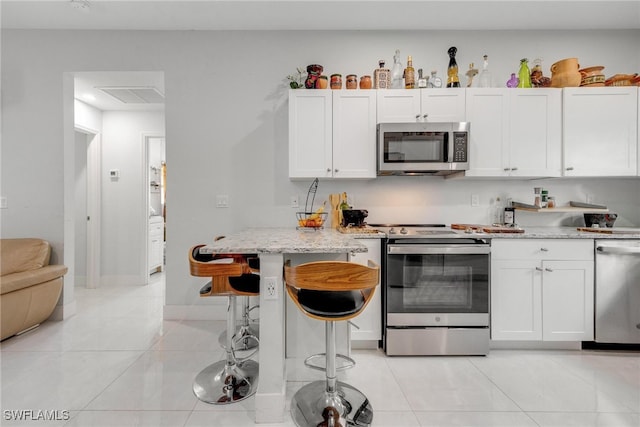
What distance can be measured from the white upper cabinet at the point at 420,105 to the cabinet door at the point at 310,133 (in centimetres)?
50

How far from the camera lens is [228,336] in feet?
6.38

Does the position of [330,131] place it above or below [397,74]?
below

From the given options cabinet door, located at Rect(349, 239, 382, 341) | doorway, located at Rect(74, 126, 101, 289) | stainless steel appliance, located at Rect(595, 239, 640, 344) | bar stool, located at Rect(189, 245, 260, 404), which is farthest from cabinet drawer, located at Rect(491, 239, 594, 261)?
doorway, located at Rect(74, 126, 101, 289)

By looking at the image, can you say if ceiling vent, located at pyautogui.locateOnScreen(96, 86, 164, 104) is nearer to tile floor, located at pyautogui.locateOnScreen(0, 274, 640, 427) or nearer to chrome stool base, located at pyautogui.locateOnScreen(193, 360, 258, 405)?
tile floor, located at pyautogui.locateOnScreen(0, 274, 640, 427)

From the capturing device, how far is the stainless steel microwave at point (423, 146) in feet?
8.68

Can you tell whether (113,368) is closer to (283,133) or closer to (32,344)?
(32,344)

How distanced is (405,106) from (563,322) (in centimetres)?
220

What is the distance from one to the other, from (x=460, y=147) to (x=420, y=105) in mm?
520

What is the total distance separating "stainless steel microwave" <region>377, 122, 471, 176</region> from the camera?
2.64 m

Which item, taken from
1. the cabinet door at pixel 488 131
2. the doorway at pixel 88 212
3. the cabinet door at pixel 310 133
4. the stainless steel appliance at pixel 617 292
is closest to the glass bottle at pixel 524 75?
the cabinet door at pixel 488 131

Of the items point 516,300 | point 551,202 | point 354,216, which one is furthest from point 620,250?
point 354,216

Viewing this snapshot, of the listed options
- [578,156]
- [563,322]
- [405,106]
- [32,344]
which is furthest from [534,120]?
[32,344]

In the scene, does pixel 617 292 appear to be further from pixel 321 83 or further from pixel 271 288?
pixel 321 83

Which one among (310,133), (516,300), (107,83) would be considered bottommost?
(516,300)
